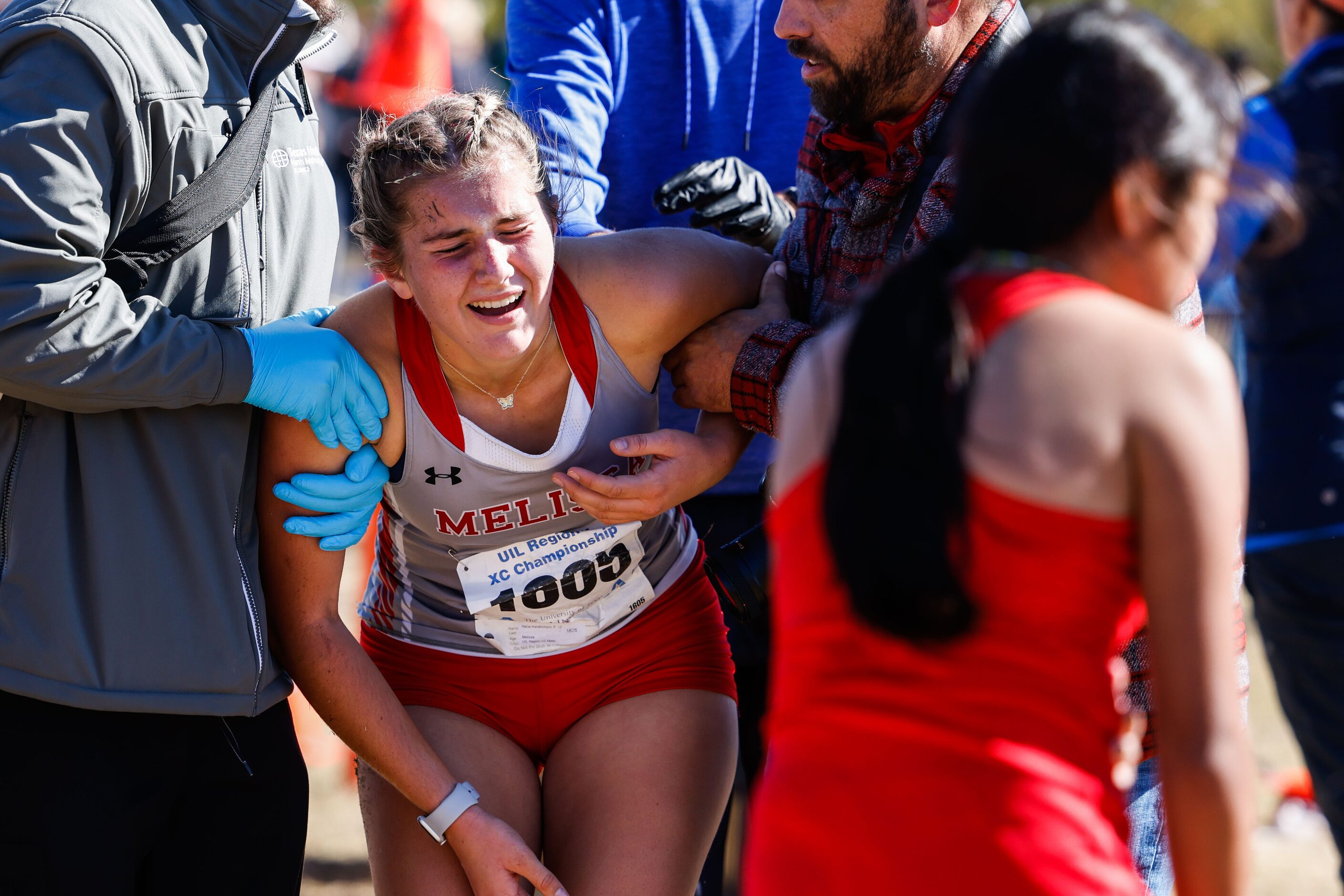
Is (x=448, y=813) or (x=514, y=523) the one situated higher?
(x=514, y=523)

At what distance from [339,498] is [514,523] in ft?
0.98

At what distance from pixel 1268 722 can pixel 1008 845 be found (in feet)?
12.9

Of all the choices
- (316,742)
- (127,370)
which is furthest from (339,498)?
(316,742)

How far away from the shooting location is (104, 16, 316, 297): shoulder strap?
184cm

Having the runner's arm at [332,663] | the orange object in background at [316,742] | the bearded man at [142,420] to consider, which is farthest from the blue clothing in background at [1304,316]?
the orange object in background at [316,742]

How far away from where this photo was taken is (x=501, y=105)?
215cm

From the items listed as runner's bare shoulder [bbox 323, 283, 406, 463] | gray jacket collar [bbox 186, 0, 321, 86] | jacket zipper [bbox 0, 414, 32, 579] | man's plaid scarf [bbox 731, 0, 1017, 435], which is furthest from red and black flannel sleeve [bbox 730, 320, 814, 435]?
jacket zipper [bbox 0, 414, 32, 579]

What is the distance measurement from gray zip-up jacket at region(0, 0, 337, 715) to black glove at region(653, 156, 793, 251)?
690 mm

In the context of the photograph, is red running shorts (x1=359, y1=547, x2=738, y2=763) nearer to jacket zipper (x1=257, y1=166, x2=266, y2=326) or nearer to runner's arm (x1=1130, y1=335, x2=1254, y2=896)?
jacket zipper (x1=257, y1=166, x2=266, y2=326)

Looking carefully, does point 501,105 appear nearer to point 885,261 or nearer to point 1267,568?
point 885,261

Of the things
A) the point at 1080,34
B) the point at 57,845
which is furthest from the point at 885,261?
the point at 57,845

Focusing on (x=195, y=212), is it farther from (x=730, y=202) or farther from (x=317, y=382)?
(x=730, y=202)

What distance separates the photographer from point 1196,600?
1136 millimetres

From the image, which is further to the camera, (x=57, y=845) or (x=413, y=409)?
(x=413, y=409)
